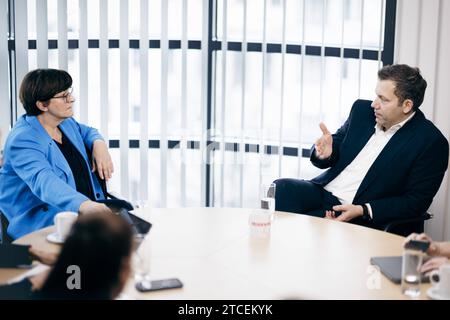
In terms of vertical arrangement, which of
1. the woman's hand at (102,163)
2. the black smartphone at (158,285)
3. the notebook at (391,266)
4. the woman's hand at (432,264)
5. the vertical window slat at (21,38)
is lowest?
the black smartphone at (158,285)

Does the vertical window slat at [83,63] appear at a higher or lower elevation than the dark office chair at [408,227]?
higher

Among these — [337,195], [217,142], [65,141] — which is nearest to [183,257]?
[65,141]

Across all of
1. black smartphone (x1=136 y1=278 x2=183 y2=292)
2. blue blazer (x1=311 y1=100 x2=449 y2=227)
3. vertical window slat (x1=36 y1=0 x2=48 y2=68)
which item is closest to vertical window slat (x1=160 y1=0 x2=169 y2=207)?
vertical window slat (x1=36 y1=0 x2=48 y2=68)

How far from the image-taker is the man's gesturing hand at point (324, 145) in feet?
12.4

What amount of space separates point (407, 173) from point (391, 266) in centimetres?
129

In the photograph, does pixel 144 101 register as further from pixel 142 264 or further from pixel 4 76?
pixel 142 264

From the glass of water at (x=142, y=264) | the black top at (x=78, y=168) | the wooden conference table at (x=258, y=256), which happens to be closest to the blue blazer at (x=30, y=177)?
the black top at (x=78, y=168)

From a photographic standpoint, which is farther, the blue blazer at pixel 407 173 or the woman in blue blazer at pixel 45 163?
the blue blazer at pixel 407 173

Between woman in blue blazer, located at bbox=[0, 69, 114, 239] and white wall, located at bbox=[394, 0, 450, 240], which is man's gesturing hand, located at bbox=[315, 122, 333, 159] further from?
woman in blue blazer, located at bbox=[0, 69, 114, 239]

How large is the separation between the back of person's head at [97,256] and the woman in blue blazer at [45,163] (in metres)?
1.56

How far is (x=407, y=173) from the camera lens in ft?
11.5

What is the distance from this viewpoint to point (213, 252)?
2494 mm

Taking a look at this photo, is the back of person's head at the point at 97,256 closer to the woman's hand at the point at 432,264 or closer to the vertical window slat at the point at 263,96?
the woman's hand at the point at 432,264
